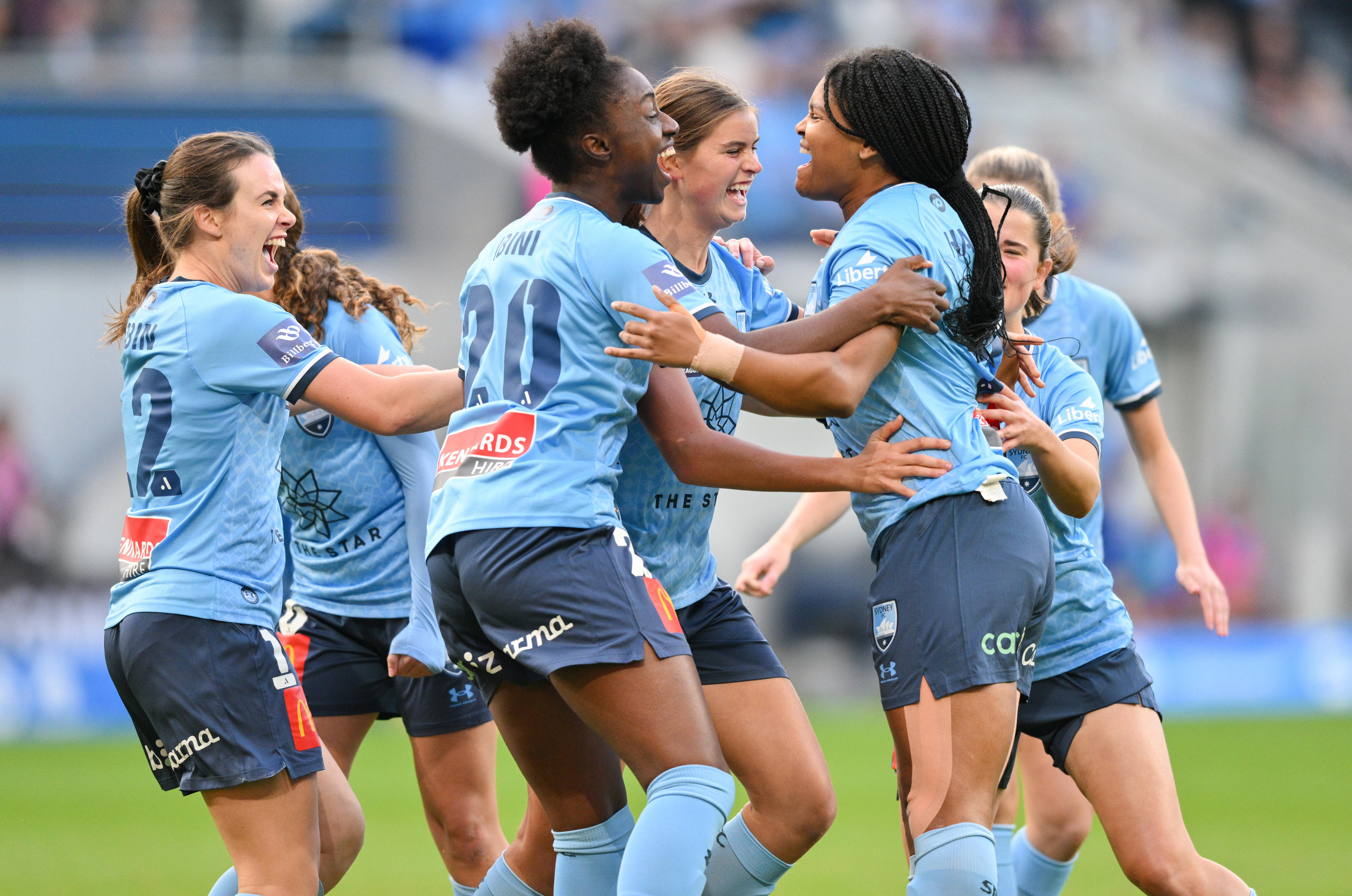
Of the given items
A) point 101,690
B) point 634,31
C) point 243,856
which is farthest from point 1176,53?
point 243,856

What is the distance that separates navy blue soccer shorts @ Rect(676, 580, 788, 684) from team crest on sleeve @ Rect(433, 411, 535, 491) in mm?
948

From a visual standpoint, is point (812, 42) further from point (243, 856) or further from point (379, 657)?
point (243, 856)

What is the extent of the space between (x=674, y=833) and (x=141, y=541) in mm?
1440

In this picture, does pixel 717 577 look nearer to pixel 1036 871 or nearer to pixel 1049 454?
pixel 1049 454

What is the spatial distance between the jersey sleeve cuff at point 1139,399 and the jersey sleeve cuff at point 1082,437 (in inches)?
37.6

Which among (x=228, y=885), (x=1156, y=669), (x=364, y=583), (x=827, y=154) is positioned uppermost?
(x=827, y=154)

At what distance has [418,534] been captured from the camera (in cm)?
448

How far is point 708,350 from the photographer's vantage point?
335 centimetres

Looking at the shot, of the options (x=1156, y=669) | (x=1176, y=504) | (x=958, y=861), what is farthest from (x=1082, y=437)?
(x=1156, y=669)

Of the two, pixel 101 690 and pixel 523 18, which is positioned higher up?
pixel 523 18

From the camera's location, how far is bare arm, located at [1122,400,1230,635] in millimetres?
4934

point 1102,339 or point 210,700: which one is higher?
point 1102,339

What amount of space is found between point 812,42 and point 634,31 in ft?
6.25

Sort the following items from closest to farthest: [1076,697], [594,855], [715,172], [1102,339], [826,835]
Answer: [594,855], [1076,697], [715,172], [1102,339], [826,835]
